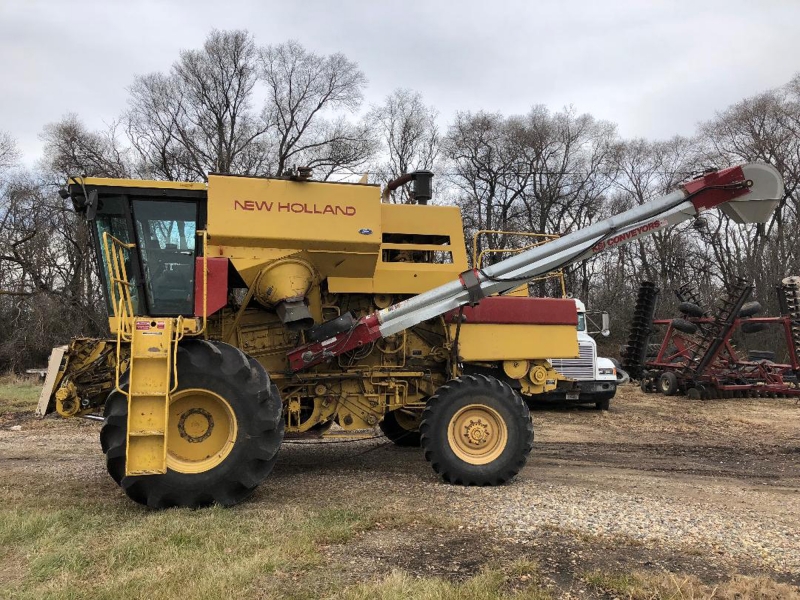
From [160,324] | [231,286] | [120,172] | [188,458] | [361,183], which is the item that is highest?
[120,172]

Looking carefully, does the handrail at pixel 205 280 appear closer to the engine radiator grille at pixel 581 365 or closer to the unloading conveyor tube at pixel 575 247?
the unloading conveyor tube at pixel 575 247

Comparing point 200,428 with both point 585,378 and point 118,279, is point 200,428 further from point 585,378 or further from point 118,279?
point 585,378

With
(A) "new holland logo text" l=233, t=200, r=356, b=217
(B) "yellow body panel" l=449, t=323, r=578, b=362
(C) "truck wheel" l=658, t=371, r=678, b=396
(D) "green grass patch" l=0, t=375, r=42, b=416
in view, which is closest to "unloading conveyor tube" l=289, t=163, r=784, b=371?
(B) "yellow body panel" l=449, t=323, r=578, b=362

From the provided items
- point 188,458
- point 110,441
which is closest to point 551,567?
point 188,458

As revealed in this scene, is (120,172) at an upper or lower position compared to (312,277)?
upper

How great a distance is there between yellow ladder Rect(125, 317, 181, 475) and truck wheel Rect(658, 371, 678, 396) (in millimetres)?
15869

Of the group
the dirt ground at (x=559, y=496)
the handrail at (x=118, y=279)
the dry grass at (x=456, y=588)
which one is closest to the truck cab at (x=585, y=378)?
the dirt ground at (x=559, y=496)

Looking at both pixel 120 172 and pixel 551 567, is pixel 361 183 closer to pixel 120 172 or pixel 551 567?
pixel 551 567

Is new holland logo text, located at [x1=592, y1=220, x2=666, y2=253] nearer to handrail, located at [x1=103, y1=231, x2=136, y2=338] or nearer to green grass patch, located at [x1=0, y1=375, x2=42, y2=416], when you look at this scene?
handrail, located at [x1=103, y1=231, x2=136, y2=338]

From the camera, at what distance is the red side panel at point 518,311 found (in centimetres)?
720

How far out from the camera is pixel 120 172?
94.5ft

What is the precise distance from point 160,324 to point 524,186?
3498 centimetres

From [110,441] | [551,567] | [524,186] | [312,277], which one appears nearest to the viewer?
[551,567]

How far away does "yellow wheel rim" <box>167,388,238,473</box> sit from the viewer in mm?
5375
